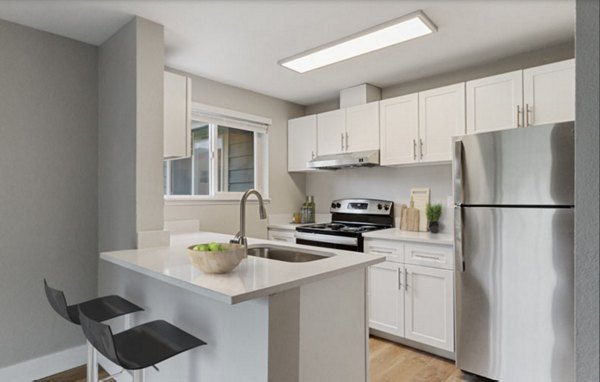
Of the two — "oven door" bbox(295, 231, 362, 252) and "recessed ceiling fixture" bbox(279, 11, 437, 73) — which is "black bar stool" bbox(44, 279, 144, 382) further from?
"recessed ceiling fixture" bbox(279, 11, 437, 73)

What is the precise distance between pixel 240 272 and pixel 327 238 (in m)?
1.81

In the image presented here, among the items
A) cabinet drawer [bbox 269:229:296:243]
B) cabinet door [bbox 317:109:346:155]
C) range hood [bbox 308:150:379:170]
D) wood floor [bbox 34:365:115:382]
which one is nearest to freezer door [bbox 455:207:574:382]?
range hood [bbox 308:150:379:170]

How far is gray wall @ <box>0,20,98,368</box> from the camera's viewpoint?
7.19 ft

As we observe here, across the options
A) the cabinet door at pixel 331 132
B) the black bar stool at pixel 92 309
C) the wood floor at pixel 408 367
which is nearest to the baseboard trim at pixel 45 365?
the black bar stool at pixel 92 309

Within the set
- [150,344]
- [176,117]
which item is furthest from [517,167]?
[176,117]

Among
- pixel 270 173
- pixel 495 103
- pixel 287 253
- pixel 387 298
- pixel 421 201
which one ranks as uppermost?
pixel 495 103

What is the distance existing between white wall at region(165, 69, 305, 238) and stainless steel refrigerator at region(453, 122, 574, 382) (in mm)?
2126

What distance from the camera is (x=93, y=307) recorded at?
177cm

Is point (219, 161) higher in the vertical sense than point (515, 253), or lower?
higher

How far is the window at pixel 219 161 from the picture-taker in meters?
3.23

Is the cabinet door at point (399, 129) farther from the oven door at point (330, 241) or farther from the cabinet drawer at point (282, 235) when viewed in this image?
the cabinet drawer at point (282, 235)

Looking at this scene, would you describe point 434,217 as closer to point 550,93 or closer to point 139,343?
point 550,93

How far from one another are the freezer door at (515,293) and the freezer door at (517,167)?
0.08 m

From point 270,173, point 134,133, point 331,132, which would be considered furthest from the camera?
point 270,173
